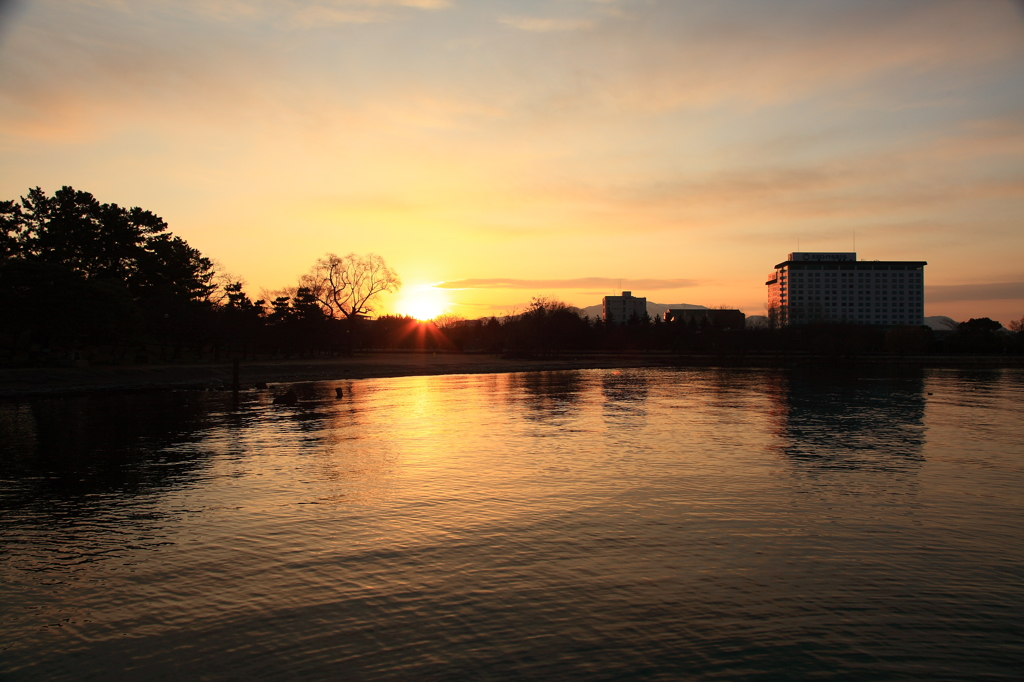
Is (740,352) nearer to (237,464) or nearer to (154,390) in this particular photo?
(154,390)

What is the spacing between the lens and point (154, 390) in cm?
4222

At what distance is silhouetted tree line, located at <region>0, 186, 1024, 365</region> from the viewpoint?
47.3 m

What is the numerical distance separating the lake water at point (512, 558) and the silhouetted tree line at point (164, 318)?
30504mm

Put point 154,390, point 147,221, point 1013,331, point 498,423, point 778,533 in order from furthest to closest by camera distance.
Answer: point 1013,331
point 147,221
point 154,390
point 498,423
point 778,533

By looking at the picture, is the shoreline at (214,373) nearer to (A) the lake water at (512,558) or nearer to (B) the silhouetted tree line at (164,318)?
(B) the silhouetted tree line at (164,318)

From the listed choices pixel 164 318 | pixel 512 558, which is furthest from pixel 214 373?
pixel 512 558

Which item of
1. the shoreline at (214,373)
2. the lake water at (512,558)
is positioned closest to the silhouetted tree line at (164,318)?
the shoreline at (214,373)

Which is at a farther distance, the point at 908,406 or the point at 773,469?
the point at 908,406

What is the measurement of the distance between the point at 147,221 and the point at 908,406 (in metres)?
64.8

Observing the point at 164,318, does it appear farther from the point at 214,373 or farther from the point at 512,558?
the point at 512,558

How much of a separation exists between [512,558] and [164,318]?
58.1 meters

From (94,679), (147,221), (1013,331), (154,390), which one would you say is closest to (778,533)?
(94,679)

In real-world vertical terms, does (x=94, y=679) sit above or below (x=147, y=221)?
below

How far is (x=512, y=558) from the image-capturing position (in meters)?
9.66
